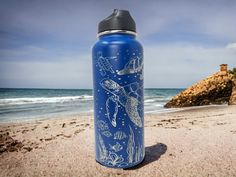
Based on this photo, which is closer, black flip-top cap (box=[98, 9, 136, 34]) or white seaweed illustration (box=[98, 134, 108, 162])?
black flip-top cap (box=[98, 9, 136, 34])

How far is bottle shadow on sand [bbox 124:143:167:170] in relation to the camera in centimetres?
208

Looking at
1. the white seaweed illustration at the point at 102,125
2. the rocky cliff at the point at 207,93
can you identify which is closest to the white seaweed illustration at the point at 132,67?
the white seaweed illustration at the point at 102,125

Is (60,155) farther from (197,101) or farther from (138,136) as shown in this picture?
(197,101)

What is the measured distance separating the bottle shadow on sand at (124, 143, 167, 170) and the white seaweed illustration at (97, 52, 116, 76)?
3.15 ft

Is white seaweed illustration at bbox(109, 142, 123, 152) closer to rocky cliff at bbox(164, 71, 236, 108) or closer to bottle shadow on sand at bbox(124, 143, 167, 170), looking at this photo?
bottle shadow on sand at bbox(124, 143, 167, 170)

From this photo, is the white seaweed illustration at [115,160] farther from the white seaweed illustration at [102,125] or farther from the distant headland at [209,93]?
the distant headland at [209,93]

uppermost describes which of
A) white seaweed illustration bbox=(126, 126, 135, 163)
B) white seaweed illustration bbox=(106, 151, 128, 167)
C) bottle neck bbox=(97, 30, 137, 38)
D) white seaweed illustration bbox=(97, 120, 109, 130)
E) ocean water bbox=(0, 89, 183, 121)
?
bottle neck bbox=(97, 30, 137, 38)

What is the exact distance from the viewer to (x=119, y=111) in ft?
6.22

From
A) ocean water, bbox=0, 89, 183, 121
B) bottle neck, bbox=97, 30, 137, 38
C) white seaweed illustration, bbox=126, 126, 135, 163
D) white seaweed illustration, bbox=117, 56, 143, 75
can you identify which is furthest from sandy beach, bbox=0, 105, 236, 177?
ocean water, bbox=0, 89, 183, 121

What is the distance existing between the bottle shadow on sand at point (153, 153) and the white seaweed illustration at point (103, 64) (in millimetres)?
961

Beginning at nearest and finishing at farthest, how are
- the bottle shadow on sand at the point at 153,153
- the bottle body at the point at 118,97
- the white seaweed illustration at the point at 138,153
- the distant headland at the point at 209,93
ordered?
the bottle body at the point at 118,97
the white seaweed illustration at the point at 138,153
the bottle shadow on sand at the point at 153,153
the distant headland at the point at 209,93

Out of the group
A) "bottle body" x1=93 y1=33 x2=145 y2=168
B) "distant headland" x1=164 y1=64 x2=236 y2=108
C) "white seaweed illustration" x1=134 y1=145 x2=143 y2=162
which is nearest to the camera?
"bottle body" x1=93 y1=33 x2=145 y2=168

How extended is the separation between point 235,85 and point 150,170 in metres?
8.50

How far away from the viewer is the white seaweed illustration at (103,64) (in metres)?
1.87
